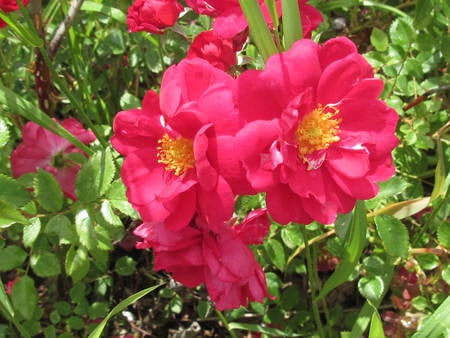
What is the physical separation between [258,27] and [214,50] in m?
0.11

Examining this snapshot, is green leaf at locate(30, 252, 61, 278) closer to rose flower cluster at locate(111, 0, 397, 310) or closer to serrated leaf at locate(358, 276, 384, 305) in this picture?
rose flower cluster at locate(111, 0, 397, 310)

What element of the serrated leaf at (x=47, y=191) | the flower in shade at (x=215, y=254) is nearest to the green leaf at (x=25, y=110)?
the serrated leaf at (x=47, y=191)

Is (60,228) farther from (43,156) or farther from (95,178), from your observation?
(43,156)

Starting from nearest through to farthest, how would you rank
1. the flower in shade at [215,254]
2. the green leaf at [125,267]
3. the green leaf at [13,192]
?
the flower in shade at [215,254], the green leaf at [13,192], the green leaf at [125,267]

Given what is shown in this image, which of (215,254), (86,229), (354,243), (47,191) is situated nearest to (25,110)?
(47,191)

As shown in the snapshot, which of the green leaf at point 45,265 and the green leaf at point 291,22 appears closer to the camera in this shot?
the green leaf at point 291,22

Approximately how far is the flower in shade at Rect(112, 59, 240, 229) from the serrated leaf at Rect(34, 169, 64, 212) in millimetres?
236

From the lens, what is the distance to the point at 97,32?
68.2 inches

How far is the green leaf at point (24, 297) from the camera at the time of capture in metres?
1.17

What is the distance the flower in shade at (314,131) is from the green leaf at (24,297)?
638 millimetres

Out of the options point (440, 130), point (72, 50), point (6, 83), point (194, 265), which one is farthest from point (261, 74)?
point (6, 83)

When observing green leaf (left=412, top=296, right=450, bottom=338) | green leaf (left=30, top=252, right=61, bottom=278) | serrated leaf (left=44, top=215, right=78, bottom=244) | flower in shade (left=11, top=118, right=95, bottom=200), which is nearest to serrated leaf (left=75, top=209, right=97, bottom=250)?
serrated leaf (left=44, top=215, right=78, bottom=244)

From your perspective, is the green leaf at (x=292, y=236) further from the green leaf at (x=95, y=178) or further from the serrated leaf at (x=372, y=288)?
the green leaf at (x=95, y=178)

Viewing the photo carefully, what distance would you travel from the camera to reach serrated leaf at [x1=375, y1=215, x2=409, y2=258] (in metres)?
1.03
